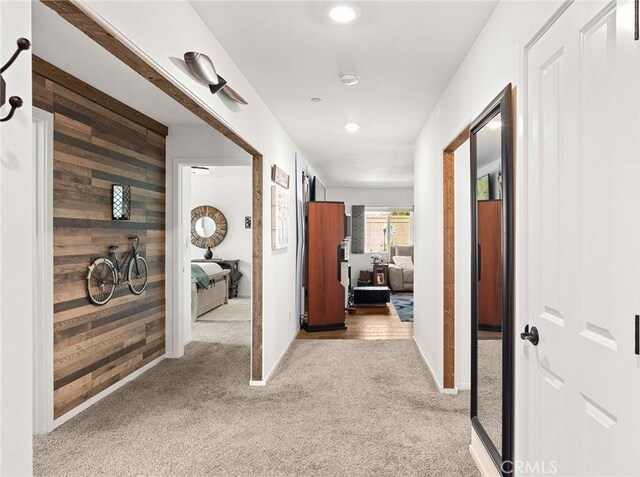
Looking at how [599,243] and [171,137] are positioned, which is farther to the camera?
[171,137]

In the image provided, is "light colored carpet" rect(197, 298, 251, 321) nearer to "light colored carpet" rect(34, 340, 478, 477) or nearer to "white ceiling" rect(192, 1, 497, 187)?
"light colored carpet" rect(34, 340, 478, 477)

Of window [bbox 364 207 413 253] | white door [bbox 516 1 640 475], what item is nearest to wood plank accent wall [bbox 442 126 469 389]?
white door [bbox 516 1 640 475]

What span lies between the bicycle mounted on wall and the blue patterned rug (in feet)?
13.5

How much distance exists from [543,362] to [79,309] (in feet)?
9.76

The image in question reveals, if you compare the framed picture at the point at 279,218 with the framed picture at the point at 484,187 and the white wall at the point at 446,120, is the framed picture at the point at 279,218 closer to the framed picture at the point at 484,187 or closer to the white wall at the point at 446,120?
the white wall at the point at 446,120

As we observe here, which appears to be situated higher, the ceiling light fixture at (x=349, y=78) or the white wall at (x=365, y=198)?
the ceiling light fixture at (x=349, y=78)

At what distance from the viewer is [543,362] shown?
162 centimetres

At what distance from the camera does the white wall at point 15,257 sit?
1005 mm

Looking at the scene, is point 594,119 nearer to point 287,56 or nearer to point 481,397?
point 481,397

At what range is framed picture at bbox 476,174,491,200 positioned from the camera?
86.8 inches

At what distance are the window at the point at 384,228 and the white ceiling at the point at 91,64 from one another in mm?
6923

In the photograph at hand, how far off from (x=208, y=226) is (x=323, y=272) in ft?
13.9

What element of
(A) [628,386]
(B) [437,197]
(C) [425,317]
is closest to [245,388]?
(C) [425,317]

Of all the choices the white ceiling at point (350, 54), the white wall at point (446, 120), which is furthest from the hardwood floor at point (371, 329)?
the white ceiling at point (350, 54)
